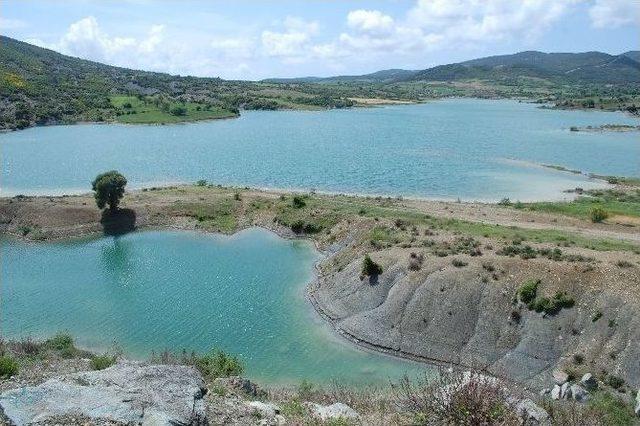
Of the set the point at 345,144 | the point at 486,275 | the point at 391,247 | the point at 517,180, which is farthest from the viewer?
the point at 345,144

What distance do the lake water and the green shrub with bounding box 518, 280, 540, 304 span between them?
166ft

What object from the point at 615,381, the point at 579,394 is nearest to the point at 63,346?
the point at 579,394

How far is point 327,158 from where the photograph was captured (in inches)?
5231

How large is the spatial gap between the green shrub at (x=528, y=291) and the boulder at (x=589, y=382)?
883cm

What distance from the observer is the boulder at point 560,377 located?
37.4 metres

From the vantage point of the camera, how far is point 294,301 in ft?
174

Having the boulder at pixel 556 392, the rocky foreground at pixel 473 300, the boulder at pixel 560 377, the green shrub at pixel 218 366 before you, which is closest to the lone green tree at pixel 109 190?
the rocky foreground at pixel 473 300

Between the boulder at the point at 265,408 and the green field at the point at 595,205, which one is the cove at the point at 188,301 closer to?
the boulder at the point at 265,408

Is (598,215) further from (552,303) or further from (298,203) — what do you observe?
(298,203)

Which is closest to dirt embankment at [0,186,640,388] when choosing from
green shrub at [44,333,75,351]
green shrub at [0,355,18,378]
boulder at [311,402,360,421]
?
boulder at [311,402,360,421]

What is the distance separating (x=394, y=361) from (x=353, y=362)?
3146mm

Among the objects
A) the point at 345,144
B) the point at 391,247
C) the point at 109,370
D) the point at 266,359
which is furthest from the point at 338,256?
the point at 345,144

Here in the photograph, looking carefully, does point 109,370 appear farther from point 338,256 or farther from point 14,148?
point 14,148

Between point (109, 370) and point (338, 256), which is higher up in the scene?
point (109, 370)
